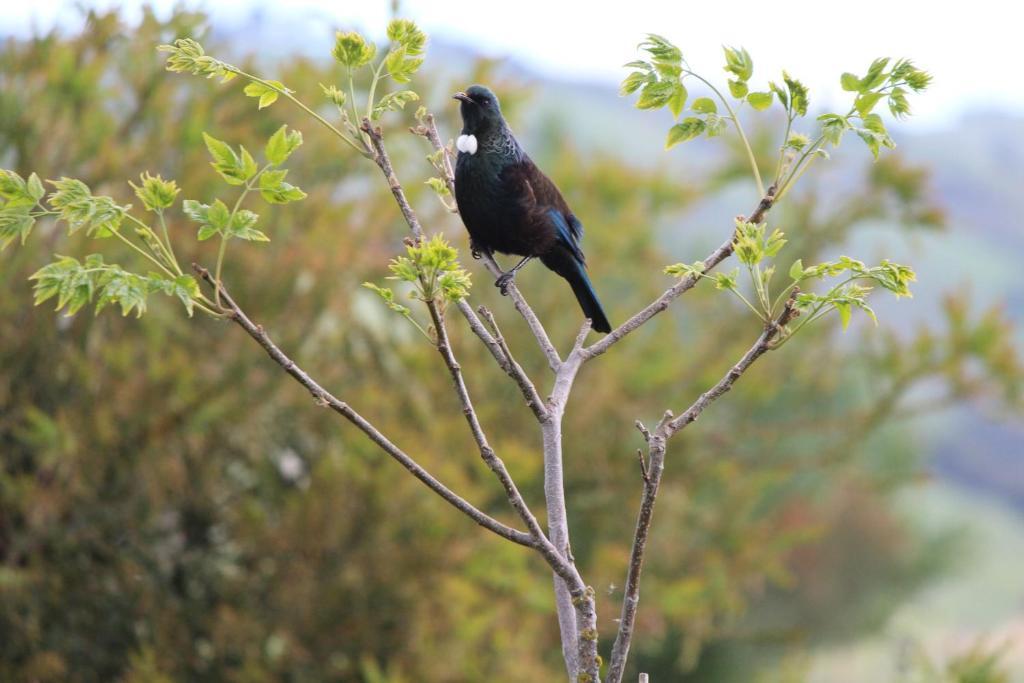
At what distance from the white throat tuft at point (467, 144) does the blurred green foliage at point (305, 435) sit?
13.0 ft

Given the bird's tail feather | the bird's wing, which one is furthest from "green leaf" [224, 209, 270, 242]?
the bird's tail feather

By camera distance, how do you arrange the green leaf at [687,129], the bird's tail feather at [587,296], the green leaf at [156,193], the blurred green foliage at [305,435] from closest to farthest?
1. the green leaf at [156,193]
2. the green leaf at [687,129]
3. the bird's tail feather at [587,296]
4. the blurred green foliage at [305,435]

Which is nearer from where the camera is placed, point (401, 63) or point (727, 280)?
point (727, 280)

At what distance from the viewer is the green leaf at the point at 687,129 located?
2.14m

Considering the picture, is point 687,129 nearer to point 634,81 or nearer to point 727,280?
point 634,81

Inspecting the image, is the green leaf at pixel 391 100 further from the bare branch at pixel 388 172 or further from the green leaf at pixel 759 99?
the green leaf at pixel 759 99

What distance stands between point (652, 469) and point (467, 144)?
1682mm

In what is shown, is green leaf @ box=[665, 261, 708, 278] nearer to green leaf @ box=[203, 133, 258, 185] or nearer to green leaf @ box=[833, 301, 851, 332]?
green leaf @ box=[833, 301, 851, 332]

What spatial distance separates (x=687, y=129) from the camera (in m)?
2.16

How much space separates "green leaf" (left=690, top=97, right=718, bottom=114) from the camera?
2.10 meters

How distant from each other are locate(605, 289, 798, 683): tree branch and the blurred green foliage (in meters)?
5.56

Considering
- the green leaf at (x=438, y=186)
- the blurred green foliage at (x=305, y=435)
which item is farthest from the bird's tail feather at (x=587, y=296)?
the blurred green foliage at (x=305, y=435)

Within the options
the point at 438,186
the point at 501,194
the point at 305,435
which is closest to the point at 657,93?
the point at 438,186

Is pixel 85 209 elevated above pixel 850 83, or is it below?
Answer: below
